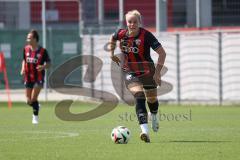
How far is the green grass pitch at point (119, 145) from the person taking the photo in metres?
11.9

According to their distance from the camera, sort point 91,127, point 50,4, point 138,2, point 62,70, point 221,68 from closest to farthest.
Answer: point 91,127
point 221,68
point 62,70
point 138,2
point 50,4

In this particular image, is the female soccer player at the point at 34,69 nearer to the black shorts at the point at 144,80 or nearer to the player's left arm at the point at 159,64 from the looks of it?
the black shorts at the point at 144,80

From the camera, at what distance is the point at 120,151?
12.4 m

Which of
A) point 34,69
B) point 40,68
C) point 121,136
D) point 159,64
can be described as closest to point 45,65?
point 40,68

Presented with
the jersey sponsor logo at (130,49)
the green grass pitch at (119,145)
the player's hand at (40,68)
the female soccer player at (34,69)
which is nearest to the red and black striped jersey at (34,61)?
the female soccer player at (34,69)

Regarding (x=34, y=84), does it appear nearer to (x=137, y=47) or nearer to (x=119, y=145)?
(x=137, y=47)

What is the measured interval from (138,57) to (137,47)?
0.19 m

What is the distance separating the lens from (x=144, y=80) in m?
14.9

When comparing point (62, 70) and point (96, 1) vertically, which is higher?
point (96, 1)

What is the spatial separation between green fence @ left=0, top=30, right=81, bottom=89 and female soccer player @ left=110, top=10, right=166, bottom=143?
72.8ft

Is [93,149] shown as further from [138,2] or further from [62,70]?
[138,2]

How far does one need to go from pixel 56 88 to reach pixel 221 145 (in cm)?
2167

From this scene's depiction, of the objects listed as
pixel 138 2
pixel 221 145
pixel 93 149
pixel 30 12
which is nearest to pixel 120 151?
pixel 93 149

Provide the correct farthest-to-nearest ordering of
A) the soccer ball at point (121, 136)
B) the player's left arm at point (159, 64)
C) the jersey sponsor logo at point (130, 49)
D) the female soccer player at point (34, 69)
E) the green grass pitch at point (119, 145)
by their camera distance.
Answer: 1. the female soccer player at point (34, 69)
2. the jersey sponsor logo at point (130, 49)
3. the player's left arm at point (159, 64)
4. the soccer ball at point (121, 136)
5. the green grass pitch at point (119, 145)
